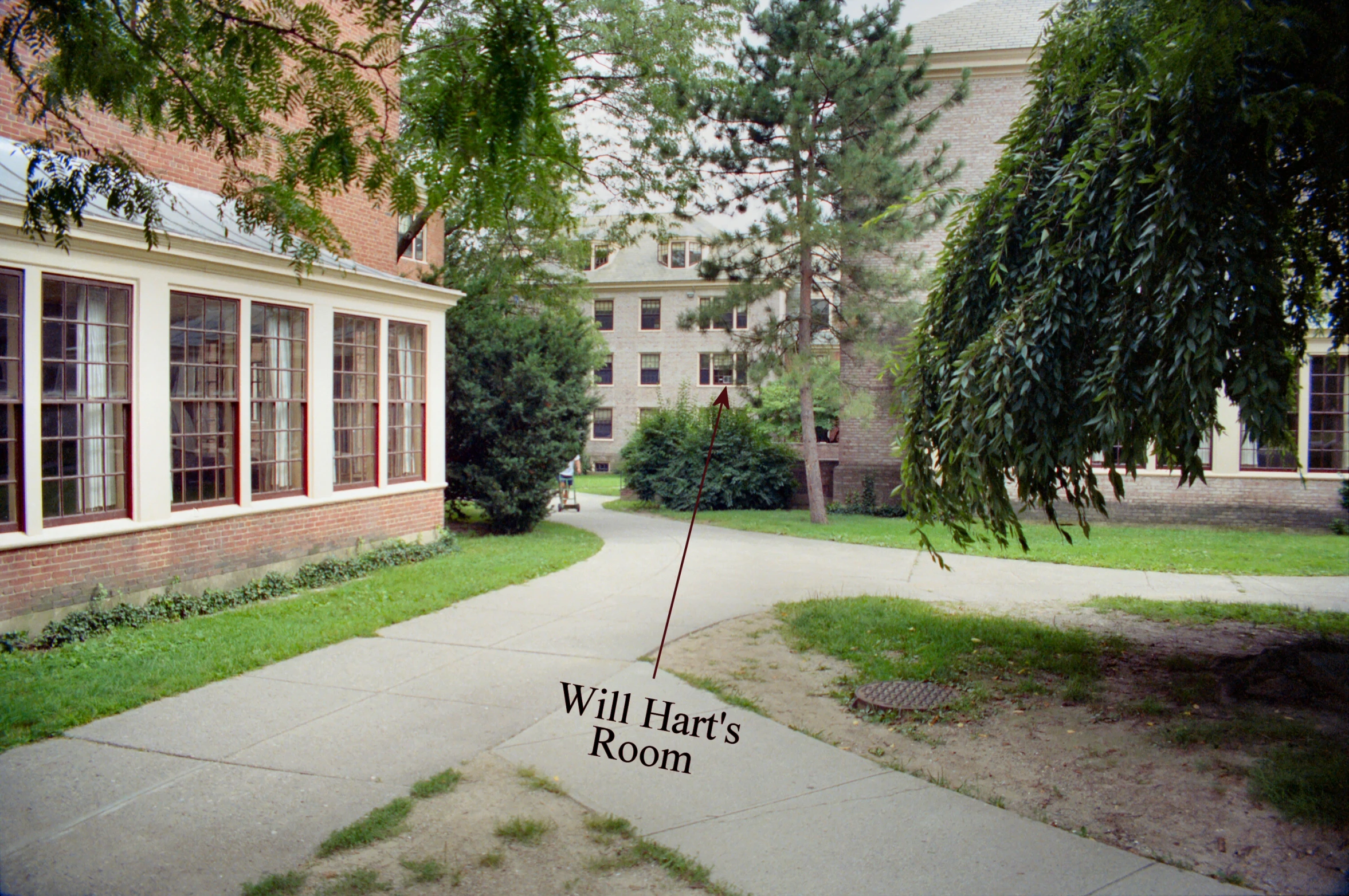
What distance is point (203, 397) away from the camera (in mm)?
9805

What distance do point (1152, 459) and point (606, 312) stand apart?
96.2 feet

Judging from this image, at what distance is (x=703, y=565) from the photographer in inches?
519

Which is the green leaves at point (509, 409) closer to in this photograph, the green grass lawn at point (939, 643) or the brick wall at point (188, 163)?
the brick wall at point (188, 163)

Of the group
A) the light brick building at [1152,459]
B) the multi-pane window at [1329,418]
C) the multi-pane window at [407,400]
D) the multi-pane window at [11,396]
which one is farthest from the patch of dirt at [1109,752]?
the multi-pane window at [1329,418]

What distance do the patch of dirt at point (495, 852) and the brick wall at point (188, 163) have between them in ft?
13.9

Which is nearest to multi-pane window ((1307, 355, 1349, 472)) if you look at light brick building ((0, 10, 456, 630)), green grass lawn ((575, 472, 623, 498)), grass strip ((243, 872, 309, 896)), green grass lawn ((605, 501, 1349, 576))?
green grass lawn ((605, 501, 1349, 576))

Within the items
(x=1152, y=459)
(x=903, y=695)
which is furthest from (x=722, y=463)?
(x=903, y=695)

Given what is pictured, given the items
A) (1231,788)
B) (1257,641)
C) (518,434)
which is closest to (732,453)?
(518,434)

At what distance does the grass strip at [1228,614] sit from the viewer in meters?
9.09

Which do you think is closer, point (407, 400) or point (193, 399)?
point (193, 399)

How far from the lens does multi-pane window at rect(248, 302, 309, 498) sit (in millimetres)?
10664

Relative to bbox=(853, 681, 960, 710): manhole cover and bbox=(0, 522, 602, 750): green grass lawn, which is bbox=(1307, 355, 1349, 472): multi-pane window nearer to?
bbox=(0, 522, 602, 750): green grass lawn

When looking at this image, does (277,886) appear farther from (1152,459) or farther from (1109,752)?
(1152,459)

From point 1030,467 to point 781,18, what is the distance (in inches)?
559
